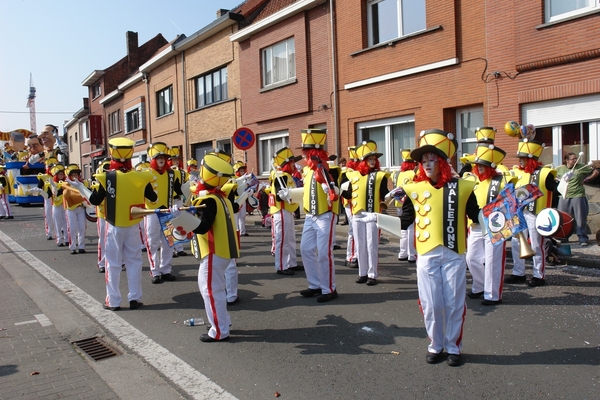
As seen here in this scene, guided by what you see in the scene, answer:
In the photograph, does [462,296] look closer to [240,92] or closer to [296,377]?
[296,377]

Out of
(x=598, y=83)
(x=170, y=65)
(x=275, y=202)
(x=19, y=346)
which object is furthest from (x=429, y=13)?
(x=170, y=65)

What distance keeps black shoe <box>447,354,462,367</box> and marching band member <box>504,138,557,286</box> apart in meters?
3.24

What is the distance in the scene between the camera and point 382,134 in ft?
50.2

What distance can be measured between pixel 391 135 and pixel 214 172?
34.4ft

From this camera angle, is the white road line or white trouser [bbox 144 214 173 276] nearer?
the white road line

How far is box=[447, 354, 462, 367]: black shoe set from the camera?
4.39 meters

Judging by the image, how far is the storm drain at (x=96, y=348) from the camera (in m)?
4.97

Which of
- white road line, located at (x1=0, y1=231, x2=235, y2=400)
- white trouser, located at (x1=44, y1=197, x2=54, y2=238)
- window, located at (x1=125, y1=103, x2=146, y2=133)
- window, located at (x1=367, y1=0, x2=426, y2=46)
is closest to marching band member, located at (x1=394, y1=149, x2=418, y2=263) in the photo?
white road line, located at (x1=0, y1=231, x2=235, y2=400)

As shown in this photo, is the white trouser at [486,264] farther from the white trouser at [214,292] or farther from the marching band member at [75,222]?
the marching band member at [75,222]

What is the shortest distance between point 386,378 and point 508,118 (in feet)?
29.6

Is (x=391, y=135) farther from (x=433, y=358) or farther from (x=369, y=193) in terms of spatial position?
(x=433, y=358)

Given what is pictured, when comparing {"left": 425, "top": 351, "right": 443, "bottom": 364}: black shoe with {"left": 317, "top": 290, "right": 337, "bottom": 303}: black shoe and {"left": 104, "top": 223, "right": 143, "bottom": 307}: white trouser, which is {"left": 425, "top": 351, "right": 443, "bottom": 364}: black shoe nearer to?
{"left": 317, "top": 290, "right": 337, "bottom": 303}: black shoe

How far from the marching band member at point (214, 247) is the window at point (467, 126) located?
8.80m

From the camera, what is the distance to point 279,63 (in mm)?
19047
